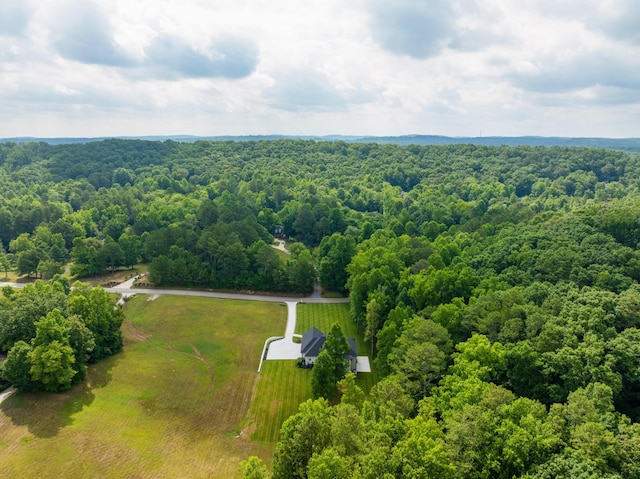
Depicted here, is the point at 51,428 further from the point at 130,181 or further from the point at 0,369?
the point at 130,181

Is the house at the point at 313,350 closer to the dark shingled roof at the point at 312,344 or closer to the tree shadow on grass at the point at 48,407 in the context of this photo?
the dark shingled roof at the point at 312,344

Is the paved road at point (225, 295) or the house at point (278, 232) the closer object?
the paved road at point (225, 295)

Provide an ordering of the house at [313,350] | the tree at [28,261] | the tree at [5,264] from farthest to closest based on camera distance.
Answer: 1. the tree at [5,264]
2. the tree at [28,261]
3. the house at [313,350]

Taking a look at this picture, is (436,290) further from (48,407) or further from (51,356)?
(48,407)

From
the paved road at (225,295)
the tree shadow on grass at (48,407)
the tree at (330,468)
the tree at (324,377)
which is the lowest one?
the paved road at (225,295)

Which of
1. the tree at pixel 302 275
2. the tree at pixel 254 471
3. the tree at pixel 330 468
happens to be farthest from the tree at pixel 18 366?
the tree at pixel 302 275

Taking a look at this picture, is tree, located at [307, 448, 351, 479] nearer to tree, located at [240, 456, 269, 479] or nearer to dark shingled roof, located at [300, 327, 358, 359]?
tree, located at [240, 456, 269, 479]
